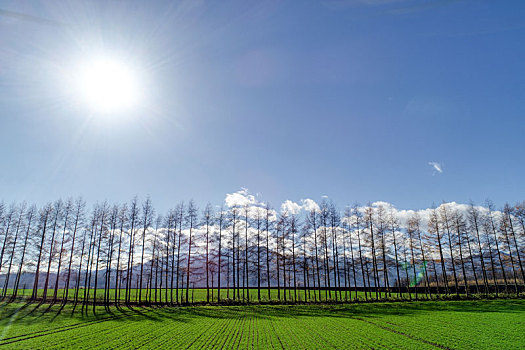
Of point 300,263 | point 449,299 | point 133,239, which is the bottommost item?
point 449,299

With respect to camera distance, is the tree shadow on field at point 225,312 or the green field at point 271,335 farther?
the tree shadow on field at point 225,312

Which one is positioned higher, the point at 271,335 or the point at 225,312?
the point at 271,335

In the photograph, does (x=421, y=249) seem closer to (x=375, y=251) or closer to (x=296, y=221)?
(x=375, y=251)

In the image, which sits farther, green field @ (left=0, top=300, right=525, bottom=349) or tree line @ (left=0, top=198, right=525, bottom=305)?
tree line @ (left=0, top=198, right=525, bottom=305)

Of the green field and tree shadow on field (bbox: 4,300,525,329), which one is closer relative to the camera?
the green field

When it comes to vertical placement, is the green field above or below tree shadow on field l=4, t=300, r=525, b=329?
above

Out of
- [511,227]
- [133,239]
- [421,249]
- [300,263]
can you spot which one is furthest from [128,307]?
[511,227]

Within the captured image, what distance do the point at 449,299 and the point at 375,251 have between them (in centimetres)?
1356

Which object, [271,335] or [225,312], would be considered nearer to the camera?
[271,335]

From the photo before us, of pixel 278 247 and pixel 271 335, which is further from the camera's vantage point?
pixel 278 247

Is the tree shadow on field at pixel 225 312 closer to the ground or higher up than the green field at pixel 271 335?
closer to the ground

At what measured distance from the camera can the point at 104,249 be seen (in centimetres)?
4444

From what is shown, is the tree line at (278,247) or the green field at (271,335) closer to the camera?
the green field at (271,335)

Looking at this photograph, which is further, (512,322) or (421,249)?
(421,249)
